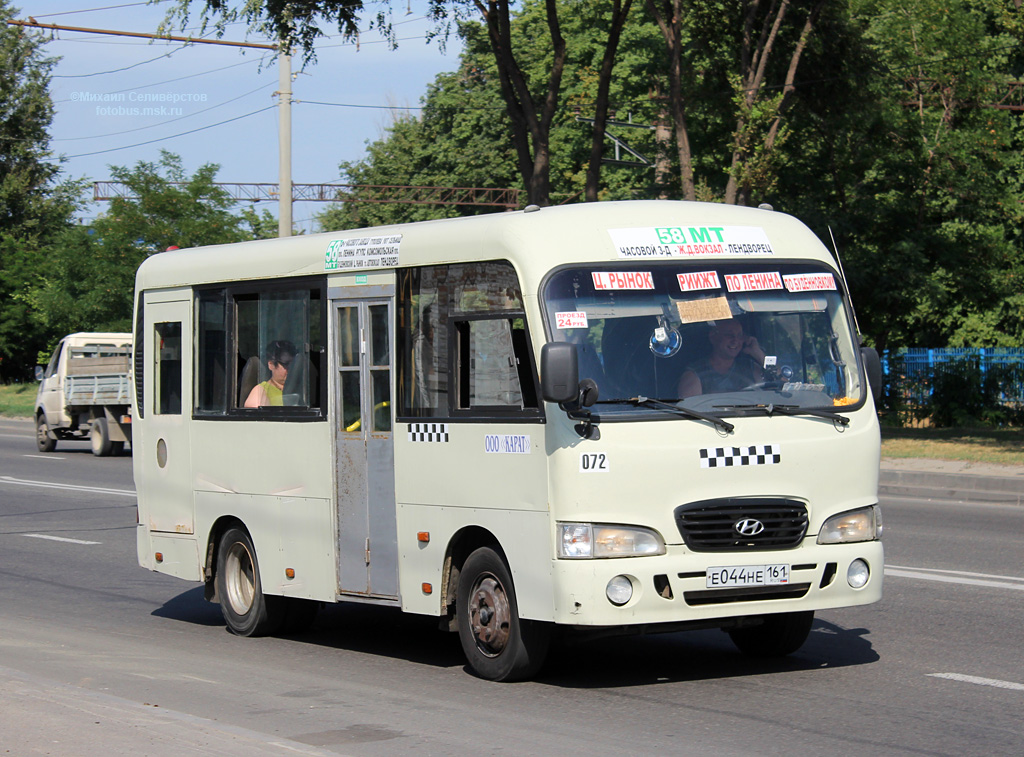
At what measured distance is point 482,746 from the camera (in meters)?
6.03

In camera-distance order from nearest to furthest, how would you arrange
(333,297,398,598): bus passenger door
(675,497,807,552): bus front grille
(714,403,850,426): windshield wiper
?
1. (675,497,807,552): bus front grille
2. (714,403,850,426): windshield wiper
3. (333,297,398,598): bus passenger door

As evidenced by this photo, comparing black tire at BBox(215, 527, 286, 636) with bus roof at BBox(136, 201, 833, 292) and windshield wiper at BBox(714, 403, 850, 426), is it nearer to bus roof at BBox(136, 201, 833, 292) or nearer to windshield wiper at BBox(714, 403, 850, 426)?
bus roof at BBox(136, 201, 833, 292)

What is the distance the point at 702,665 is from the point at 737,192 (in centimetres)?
1771

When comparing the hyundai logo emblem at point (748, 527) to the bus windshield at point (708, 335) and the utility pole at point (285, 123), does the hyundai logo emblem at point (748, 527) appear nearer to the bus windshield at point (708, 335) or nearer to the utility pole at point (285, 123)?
the bus windshield at point (708, 335)

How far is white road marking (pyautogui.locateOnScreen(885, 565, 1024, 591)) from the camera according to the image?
10.5 metres

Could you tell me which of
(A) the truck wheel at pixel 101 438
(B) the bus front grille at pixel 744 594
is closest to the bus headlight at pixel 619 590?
(B) the bus front grille at pixel 744 594

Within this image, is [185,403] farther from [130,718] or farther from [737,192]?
[737,192]

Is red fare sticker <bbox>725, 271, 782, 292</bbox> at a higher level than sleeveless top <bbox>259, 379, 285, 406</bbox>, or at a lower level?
higher

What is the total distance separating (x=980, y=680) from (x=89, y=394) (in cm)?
2435

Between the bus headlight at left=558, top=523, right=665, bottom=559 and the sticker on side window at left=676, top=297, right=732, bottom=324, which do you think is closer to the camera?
the bus headlight at left=558, top=523, right=665, bottom=559

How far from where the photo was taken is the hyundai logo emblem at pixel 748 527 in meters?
7.12

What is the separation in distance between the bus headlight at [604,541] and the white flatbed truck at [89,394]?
2259 cm

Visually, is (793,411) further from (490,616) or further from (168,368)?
(168,368)

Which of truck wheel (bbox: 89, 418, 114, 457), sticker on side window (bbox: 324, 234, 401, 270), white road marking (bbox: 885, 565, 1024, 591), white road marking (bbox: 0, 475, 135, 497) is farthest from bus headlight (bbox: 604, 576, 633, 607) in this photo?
truck wheel (bbox: 89, 418, 114, 457)
